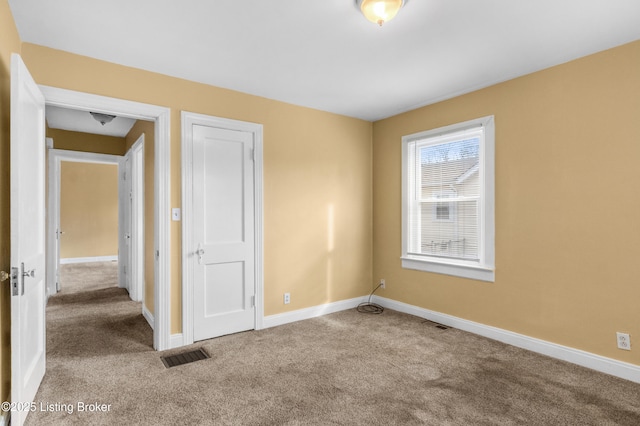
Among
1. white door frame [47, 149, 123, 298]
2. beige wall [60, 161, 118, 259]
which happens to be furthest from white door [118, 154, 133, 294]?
beige wall [60, 161, 118, 259]

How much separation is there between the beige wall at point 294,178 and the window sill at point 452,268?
2.40 ft

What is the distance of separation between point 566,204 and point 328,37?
2426 millimetres

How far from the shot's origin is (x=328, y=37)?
8.50 feet

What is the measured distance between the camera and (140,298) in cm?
Answer: 511

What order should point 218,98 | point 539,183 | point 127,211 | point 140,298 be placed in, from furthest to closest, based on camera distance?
point 127,211
point 140,298
point 218,98
point 539,183

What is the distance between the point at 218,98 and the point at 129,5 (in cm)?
141

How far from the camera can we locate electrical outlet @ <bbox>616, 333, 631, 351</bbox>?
2670 mm

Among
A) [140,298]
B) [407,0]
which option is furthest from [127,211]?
[407,0]

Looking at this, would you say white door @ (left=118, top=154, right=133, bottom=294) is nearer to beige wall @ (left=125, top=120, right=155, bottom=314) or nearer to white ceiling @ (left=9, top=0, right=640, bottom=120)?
beige wall @ (left=125, top=120, right=155, bottom=314)

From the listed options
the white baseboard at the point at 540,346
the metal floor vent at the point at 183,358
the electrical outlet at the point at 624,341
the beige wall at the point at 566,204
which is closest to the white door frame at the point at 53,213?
the metal floor vent at the point at 183,358

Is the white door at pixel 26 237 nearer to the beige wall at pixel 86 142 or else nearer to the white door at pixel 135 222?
the white door at pixel 135 222

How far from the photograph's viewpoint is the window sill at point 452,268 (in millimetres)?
3572

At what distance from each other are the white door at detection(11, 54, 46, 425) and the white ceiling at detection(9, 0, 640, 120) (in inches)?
23.8

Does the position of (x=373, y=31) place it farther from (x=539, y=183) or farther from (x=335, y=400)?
(x=335, y=400)
